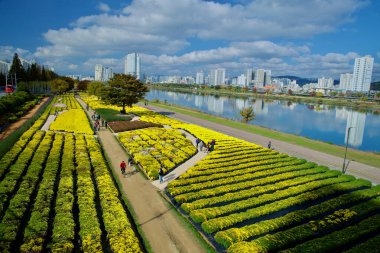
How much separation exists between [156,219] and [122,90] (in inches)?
1708

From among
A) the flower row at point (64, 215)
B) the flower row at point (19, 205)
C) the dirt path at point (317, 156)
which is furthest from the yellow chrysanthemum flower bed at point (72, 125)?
the dirt path at point (317, 156)

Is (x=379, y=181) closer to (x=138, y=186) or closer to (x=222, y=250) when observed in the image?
(x=222, y=250)

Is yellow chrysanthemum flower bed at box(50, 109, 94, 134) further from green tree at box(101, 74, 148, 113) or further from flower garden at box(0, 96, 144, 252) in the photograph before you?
flower garden at box(0, 96, 144, 252)

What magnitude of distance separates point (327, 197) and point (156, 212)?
1381 centimetres

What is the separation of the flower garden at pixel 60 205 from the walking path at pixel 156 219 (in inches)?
35.1

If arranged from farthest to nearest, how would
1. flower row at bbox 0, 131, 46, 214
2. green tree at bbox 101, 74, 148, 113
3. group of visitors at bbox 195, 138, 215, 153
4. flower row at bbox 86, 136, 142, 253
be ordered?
1. green tree at bbox 101, 74, 148, 113
2. group of visitors at bbox 195, 138, 215, 153
3. flower row at bbox 0, 131, 46, 214
4. flower row at bbox 86, 136, 142, 253

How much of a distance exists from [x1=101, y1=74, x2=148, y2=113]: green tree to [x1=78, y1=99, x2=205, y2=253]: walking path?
3307cm

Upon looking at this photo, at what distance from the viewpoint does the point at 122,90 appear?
186ft

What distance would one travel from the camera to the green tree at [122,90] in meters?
56.6

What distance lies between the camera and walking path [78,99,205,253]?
14.6 meters

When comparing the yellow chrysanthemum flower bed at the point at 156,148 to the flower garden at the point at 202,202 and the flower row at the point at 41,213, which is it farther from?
the flower row at the point at 41,213

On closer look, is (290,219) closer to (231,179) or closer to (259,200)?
(259,200)

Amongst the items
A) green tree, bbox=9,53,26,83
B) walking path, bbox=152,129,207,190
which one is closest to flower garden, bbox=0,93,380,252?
walking path, bbox=152,129,207,190

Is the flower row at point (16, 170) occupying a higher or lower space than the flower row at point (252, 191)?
higher
